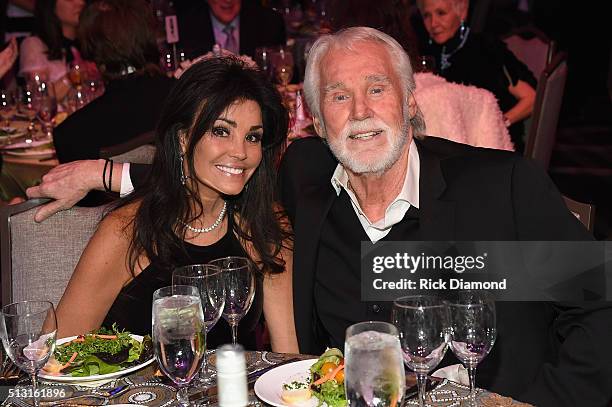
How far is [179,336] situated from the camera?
6.19 ft

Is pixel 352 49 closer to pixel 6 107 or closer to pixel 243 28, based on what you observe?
pixel 6 107

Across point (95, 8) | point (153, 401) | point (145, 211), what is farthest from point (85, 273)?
point (95, 8)

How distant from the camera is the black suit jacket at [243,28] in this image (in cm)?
758

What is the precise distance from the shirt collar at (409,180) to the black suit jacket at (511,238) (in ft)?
0.08

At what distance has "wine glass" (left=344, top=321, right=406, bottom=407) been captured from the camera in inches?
63.9

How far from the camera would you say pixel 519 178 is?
2.64m

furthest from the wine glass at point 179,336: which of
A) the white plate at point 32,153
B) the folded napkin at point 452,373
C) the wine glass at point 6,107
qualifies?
the wine glass at point 6,107

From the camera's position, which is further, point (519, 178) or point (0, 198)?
point (0, 198)

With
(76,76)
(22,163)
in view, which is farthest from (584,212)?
(76,76)

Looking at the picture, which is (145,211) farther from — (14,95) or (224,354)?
(14,95)

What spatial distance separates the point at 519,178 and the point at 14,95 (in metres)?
3.70

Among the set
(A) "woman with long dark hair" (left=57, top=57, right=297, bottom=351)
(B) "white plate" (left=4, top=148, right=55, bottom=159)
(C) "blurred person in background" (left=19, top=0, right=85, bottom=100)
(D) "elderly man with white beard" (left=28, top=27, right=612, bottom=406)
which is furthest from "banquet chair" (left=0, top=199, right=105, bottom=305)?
(C) "blurred person in background" (left=19, top=0, right=85, bottom=100)

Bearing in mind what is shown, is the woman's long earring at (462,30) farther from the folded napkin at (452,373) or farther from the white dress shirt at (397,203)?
the folded napkin at (452,373)

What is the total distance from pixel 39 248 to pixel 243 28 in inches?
194
